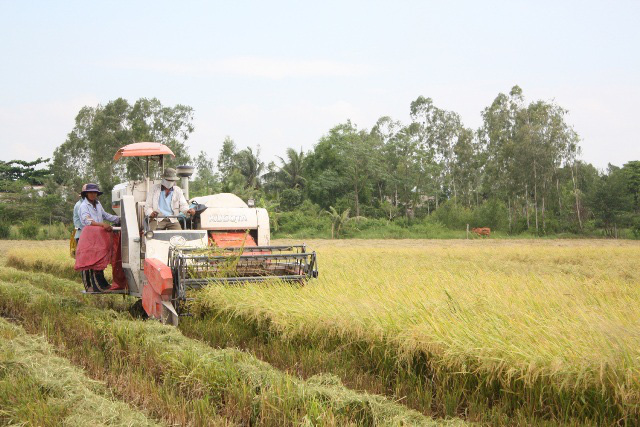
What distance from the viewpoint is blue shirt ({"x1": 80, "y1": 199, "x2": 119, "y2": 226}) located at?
9109mm

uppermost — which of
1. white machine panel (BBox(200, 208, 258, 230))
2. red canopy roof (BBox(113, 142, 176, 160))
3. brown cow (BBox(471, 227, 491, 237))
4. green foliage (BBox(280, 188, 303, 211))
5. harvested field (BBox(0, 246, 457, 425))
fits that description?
green foliage (BBox(280, 188, 303, 211))

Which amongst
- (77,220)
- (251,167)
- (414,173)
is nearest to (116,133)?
(251,167)

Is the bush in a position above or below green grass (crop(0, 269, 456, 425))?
above

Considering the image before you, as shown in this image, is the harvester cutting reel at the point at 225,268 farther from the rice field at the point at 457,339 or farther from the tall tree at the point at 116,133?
the tall tree at the point at 116,133

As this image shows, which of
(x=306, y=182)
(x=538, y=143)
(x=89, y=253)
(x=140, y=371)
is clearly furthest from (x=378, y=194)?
(x=140, y=371)

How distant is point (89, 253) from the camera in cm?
886

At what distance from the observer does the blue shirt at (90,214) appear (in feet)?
29.9

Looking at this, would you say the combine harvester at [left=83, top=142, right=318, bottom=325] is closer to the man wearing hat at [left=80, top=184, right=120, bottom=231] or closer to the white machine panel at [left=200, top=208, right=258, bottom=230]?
the white machine panel at [left=200, top=208, right=258, bottom=230]

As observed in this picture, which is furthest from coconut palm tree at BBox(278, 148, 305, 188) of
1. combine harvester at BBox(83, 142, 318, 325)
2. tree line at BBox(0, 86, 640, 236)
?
combine harvester at BBox(83, 142, 318, 325)

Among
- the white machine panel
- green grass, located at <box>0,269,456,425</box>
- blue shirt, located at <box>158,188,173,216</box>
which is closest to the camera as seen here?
green grass, located at <box>0,269,456,425</box>

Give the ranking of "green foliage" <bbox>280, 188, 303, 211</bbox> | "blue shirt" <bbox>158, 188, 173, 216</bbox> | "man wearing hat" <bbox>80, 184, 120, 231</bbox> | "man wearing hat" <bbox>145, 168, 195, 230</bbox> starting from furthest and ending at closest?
1. "green foliage" <bbox>280, 188, 303, 211</bbox>
2. "man wearing hat" <bbox>80, 184, 120, 231</bbox>
3. "blue shirt" <bbox>158, 188, 173, 216</bbox>
4. "man wearing hat" <bbox>145, 168, 195, 230</bbox>

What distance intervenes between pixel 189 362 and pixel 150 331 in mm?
1466

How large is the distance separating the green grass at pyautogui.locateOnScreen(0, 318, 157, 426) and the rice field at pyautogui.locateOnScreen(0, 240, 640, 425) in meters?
1.62

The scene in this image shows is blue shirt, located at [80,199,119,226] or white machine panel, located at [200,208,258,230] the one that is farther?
blue shirt, located at [80,199,119,226]
